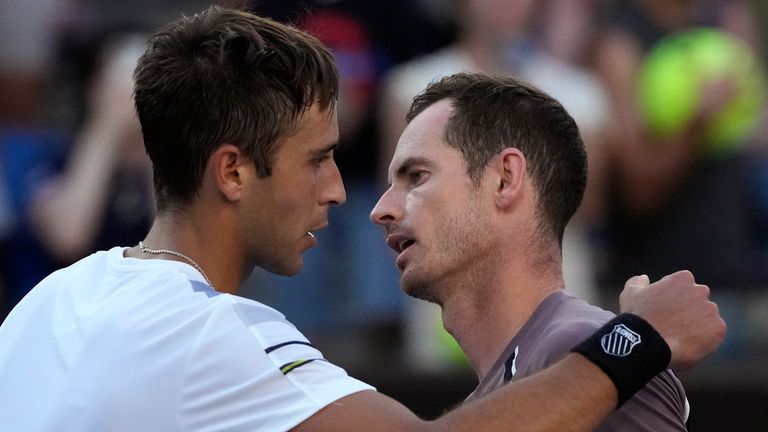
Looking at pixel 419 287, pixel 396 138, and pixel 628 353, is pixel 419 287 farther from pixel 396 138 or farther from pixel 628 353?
pixel 396 138

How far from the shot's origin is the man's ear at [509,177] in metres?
3.51

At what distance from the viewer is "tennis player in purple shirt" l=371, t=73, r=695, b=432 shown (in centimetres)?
350

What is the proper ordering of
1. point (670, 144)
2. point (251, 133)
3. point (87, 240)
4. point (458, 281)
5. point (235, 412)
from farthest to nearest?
point (670, 144)
point (87, 240)
point (458, 281)
point (251, 133)
point (235, 412)

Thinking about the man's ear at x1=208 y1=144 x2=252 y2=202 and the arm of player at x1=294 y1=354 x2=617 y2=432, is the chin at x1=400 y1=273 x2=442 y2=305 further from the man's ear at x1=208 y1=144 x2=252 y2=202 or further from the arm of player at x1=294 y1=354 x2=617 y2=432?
the arm of player at x1=294 y1=354 x2=617 y2=432

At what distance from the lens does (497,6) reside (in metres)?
6.64

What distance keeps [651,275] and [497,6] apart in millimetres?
1519

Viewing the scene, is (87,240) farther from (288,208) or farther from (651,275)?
(288,208)

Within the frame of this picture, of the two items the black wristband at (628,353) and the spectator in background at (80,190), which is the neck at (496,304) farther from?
the spectator in background at (80,190)

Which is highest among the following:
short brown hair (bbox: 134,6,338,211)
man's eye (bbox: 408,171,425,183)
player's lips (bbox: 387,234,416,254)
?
short brown hair (bbox: 134,6,338,211)

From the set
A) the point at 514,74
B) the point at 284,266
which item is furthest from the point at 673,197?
the point at 284,266

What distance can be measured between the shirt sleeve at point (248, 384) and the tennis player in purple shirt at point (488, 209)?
2.36ft

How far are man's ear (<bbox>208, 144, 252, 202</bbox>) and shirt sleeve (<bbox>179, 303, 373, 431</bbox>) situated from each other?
0.40 meters

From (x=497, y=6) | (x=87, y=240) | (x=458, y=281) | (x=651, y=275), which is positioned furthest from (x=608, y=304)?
(x=458, y=281)

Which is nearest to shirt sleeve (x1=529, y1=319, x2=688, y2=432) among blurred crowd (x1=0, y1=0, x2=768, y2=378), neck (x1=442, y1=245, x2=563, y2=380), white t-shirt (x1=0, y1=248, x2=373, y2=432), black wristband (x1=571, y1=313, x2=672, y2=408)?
black wristband (x1=571, y1=313, x2=672, y2=408)
